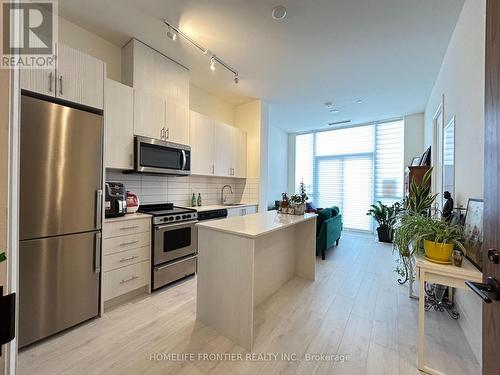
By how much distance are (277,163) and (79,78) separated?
5.16 metres

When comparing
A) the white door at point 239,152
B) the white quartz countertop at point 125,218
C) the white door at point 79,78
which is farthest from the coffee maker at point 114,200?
the white door at point 239,152

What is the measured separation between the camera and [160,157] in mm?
2873

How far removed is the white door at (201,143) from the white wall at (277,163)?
8.45ft

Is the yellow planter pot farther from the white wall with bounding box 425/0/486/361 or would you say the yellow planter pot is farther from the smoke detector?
the smoke detector

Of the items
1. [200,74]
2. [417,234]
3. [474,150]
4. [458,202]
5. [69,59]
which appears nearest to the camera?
[417,234]

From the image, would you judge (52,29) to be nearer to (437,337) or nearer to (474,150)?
(474,150)

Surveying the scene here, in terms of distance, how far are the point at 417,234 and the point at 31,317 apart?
3.00 meters

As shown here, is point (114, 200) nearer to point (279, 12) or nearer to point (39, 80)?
point (39, 80)

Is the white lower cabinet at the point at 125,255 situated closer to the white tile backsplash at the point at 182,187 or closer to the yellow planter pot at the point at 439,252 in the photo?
the white tile backsplash at the point at 182,187

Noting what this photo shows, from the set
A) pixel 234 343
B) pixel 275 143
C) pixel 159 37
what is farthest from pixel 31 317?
pixel 275 143

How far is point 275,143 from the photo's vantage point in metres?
6.37

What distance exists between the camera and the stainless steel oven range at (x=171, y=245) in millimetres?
2557

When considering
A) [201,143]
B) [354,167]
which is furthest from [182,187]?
[354,167]

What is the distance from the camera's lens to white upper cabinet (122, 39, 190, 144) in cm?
268
